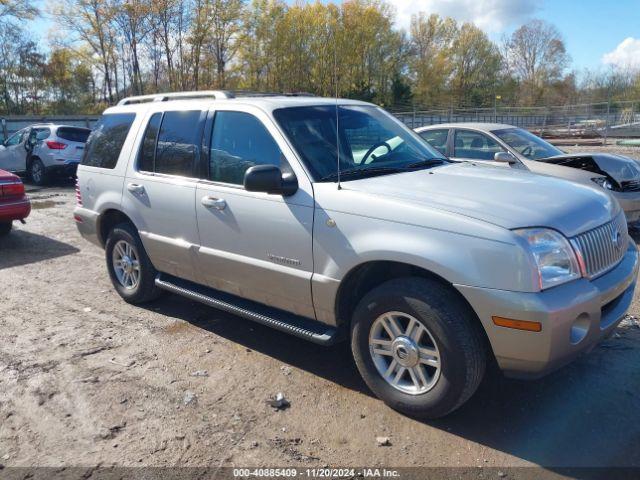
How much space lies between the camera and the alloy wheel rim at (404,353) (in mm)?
3254

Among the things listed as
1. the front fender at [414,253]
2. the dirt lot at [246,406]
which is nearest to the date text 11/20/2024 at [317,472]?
the dirt lot at [246,406]

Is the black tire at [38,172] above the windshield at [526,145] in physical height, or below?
below

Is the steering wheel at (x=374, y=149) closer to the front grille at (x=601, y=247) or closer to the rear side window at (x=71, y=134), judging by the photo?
the front grille at (x=601, y=247)

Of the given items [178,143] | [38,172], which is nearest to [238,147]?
[178,143]

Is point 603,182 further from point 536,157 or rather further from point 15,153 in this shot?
point 15,153

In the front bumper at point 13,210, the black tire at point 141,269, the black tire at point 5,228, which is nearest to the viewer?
the black tire at point 141,269

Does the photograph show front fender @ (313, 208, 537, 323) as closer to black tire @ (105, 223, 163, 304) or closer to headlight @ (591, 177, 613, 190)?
black tire @ (105, 223, 163, 304)

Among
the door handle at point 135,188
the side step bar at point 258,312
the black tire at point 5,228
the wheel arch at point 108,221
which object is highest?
the door handle at point 135,188

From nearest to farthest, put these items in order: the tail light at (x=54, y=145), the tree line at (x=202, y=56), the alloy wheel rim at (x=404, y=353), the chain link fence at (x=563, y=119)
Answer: the alloy wheel rim at (x=404, y=353), the tail light at (x=54, y=145), the chain link fence at (x=563, y=119), the tree line at (x=202, y=56)

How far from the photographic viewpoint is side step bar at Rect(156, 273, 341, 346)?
3682 millimetres

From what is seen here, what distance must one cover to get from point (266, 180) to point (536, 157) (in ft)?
19.3

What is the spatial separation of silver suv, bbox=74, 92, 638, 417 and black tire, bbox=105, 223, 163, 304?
0.12ft

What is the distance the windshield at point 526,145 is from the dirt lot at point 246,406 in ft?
12.1

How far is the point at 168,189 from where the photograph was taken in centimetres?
466
